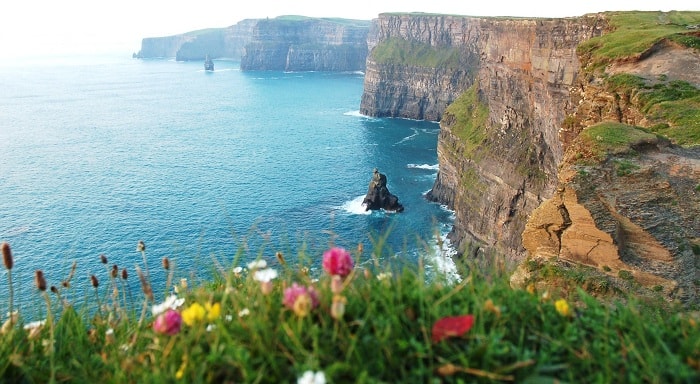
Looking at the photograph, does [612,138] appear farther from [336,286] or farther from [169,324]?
[169,324]

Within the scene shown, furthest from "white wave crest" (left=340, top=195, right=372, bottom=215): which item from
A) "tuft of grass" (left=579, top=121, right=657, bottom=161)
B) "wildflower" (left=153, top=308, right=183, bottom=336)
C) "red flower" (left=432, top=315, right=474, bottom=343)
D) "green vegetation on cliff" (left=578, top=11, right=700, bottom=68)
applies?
"wildflower" (left=153, top=308, right=183, bottom=336)

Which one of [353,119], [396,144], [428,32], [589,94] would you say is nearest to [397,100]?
[353,119]

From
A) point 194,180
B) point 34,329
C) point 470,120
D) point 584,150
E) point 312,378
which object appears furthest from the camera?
point 194,180

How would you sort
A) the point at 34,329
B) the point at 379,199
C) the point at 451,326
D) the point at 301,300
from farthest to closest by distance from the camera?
the point at 379,199 < the point at 34,329 < the point at 451,326 < the point at 301,300

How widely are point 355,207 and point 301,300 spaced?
7088cm

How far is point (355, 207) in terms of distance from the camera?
75.9m

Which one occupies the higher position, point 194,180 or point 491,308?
point 491,308

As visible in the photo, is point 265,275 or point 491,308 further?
point 265,275

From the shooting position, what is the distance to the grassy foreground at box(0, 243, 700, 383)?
16.3ft

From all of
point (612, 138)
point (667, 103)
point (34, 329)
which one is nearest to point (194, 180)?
point (667, 103)

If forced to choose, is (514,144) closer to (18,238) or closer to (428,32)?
(18,238)

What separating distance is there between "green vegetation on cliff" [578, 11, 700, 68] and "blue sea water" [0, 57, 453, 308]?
60.2ft

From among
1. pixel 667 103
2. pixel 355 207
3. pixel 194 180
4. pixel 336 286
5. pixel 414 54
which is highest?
pixel 414 54

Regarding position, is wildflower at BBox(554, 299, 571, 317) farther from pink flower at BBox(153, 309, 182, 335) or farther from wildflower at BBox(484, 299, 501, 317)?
pink flower at BBox(153, 309, 182, 335)
